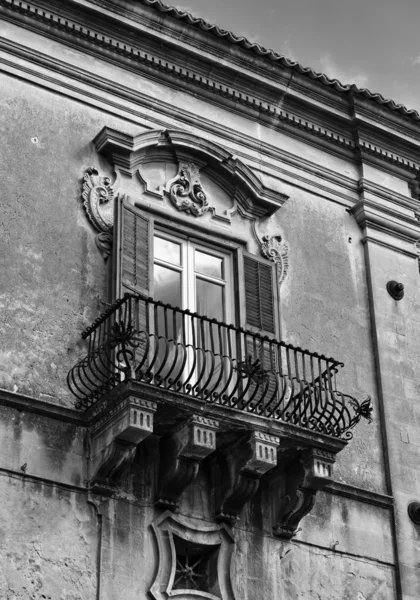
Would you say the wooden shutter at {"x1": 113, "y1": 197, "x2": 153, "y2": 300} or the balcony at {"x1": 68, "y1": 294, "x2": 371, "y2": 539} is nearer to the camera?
the balcony at {"x1": 68, "y1": 294, "x2": 371, "y2": 539}

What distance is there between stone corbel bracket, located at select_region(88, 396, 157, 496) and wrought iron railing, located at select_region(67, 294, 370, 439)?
26cm

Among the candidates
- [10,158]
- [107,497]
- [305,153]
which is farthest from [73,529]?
[305,153]

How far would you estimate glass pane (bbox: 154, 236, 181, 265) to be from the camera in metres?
14.5

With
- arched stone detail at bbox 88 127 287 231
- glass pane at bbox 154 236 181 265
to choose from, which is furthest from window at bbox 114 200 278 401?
arched stone detail at bbox 88 127 287 231

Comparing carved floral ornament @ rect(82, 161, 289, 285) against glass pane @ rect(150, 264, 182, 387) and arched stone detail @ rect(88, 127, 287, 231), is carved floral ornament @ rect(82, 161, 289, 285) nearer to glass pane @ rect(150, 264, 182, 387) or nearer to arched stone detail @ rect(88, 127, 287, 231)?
arched stone detail @ rect(88, 127, 287, 231)

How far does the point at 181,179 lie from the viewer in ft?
49.4

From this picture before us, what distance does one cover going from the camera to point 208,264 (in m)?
14.8

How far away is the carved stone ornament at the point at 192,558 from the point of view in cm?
1264

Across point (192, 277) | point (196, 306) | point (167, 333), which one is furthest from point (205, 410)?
point (192, 277)

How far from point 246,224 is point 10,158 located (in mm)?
3037

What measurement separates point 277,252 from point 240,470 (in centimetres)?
337

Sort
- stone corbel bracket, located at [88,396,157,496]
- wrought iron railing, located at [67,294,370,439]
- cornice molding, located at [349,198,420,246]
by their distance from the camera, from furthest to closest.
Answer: cornice molding, located at [349,198,420,246]
wrought iron railing, located at [67,294,370,439]
stone corbel bracket, located at [88,396,157,496]

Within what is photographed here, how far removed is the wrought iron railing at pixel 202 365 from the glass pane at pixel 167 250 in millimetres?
825

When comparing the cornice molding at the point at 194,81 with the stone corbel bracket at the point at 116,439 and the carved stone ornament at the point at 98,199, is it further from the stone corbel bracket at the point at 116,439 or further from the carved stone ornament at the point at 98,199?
the stone corbel bracket at the point at 116,439
